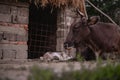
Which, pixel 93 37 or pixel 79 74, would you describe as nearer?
pixel 79 74

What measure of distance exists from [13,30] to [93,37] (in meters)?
2.27

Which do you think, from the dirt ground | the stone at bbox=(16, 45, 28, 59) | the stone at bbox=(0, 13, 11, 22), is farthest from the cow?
the dirt ground

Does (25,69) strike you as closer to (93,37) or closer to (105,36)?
(93,37)

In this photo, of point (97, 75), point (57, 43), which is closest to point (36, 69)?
point (97, 75)

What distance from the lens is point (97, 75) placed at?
3.11 m

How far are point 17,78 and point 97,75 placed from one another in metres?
0.99

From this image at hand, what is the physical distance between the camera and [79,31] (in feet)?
28.4

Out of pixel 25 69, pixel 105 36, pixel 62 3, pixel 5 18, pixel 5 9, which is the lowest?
pixel 25 69

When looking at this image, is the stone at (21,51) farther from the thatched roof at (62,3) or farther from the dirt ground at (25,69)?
the dirt ground at (25,69)

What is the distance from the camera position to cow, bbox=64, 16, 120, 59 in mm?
8573

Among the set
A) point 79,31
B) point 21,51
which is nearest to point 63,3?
point 21,51

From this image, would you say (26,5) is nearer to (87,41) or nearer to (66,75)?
(87,41)

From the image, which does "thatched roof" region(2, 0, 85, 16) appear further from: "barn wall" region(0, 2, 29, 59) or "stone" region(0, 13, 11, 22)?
"stone" region(0, 13, 11, 22)

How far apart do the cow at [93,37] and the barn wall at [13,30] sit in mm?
1748
